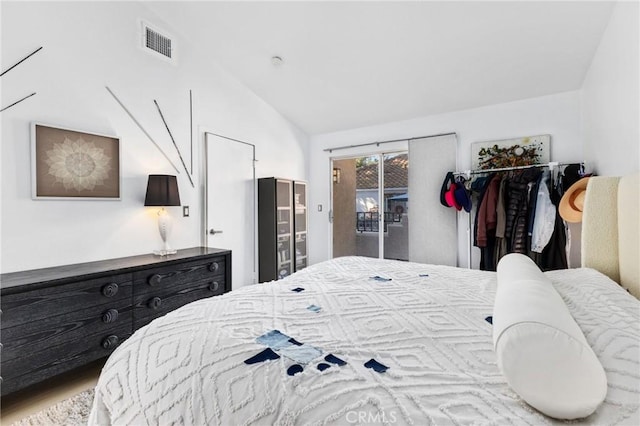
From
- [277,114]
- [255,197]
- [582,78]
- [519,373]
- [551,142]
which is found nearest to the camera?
[519,373]

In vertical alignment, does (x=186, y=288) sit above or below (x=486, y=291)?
below

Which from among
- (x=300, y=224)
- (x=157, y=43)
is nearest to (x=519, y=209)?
(x=300, y=224)

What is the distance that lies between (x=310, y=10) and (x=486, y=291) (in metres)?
2.46

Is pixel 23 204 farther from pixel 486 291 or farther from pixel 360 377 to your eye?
pixel 486 291

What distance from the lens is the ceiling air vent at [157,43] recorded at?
262 cm

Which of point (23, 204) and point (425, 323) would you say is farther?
point (23, 204)

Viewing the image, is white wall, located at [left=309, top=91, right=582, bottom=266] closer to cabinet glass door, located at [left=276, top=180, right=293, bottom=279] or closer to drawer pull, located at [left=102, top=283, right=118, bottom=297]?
cabinet glass door, located at [left=276, top=180, right=293, bottom=279]

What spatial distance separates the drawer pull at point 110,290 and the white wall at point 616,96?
121 inches

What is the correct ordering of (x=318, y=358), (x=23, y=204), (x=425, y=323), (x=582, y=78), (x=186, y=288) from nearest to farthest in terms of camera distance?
(x=318, y=358), (x=425, y=323), (x=23, y=204), (x=186, y=288), (x=582, y=78)

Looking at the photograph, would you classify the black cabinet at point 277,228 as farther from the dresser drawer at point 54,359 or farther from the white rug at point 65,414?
the white rug at point 65,414

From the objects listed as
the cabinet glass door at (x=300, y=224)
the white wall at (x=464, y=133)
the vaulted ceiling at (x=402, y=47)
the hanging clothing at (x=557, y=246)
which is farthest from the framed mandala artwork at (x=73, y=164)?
the hanging clothing at (x=557, y=246)

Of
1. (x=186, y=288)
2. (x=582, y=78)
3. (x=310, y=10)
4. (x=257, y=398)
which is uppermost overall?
(x=310, y=10)

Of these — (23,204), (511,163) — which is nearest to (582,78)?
(511,163)

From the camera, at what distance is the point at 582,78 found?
109 inches
